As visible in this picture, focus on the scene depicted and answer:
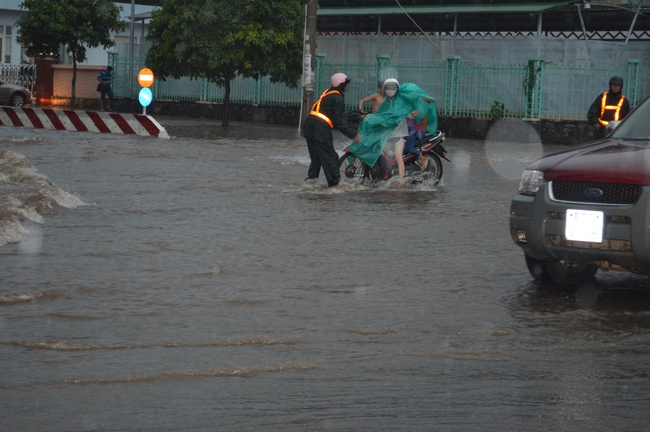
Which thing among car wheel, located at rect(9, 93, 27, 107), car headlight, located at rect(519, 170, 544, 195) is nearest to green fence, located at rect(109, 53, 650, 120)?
car wheel, located at rect(9, 93, 27, 107)

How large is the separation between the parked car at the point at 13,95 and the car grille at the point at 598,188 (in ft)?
124

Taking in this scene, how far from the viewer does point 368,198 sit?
13836 millimetres

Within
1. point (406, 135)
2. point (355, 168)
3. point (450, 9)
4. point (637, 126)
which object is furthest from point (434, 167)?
point (450, 9)

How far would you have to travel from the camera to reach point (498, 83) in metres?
29.6

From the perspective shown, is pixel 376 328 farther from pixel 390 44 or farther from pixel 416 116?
pixel 390 44

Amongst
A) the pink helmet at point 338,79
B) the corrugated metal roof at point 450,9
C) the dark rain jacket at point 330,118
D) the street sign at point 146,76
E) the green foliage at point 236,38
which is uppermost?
the corrugated metal roof at point 450,9

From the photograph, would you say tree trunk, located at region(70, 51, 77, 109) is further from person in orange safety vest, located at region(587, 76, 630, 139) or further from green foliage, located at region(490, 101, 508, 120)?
person in orange safety vest, located at region(587, 76, 630, 139)

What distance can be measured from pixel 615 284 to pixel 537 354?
253 centimetres

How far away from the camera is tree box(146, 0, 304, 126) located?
31906 millimetres

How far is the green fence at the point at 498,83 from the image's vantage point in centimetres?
2888

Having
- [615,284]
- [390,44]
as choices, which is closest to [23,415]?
[615,284]

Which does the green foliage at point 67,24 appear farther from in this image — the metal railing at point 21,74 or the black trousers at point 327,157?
the black trousers at point 327,157

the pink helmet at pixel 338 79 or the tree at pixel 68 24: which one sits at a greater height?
the tree at pixel 68 24

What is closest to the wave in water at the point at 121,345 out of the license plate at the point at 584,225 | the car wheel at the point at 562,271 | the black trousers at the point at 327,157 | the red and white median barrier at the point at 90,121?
the license plate at the point at 584,225
